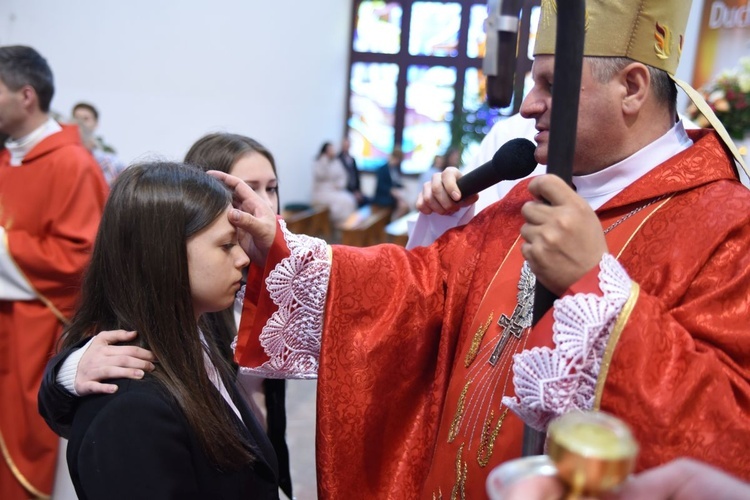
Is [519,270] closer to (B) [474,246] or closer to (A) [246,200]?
(B) [474,246]

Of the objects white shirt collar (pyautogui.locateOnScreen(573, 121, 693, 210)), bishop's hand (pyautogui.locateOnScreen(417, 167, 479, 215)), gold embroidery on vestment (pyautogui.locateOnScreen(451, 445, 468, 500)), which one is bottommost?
gold embroidery on vestment (pyautogui.locateOnScreen(451, 445, 468, 500))

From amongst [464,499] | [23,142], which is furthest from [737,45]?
[464,499]

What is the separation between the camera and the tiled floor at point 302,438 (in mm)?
3734

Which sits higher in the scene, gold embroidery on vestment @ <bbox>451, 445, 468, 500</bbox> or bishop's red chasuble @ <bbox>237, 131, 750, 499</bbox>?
bishop's red chasuble @ <bbox>237, 131, 750, 499</bbox>

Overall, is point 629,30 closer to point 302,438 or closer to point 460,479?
point 460,479

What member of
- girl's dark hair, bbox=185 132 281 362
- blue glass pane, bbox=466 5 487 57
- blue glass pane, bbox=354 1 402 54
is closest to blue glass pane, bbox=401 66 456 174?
blue glass pane, bbox=466 5 487 57

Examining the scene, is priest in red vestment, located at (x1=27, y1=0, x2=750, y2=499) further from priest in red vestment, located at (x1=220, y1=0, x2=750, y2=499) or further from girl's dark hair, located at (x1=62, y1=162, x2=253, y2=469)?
girl's dark hair, located at (x1=62, y1=162, x2=253, y2=469)

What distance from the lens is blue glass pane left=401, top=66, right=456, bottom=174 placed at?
13312 mm

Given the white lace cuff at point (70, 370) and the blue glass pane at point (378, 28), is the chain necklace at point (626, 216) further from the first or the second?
the blue glass pane at point (378, 28)

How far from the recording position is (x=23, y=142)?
3051 millimetres

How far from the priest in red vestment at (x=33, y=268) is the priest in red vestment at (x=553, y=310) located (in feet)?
5.14

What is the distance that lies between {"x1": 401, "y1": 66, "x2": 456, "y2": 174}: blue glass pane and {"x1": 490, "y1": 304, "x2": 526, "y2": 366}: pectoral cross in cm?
→ 1197

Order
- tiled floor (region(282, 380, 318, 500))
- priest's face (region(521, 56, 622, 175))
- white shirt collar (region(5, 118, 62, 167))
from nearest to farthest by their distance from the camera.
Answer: priest's face (region(521, 56, 622, 175)) < white shirt collar (region(5, 118, 62, 167)) < tiled floor (region(282, 380, 318, 500))

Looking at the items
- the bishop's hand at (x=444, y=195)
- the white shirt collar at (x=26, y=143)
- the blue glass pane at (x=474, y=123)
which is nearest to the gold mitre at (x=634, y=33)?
the bishop's hand at (x=444, y=195)
